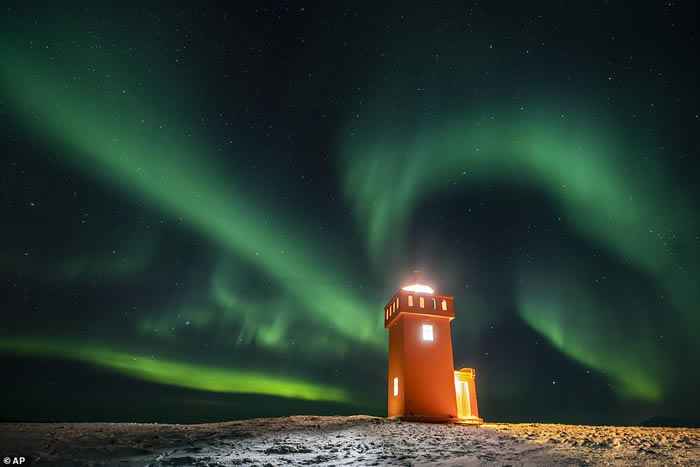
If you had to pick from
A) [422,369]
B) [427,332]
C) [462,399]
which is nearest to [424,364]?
[422,369]

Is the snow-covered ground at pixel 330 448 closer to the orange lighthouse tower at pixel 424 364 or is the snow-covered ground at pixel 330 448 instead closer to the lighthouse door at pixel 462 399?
the orange lighthouse tower at pixel 424 364

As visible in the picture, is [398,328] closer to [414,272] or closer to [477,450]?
[414,272]

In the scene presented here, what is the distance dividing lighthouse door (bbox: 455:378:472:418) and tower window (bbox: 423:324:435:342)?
4106 millimetres

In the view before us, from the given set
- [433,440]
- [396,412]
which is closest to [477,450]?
[433,440]

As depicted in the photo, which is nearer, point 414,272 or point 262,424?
point 262,424

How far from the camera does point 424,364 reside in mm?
20719

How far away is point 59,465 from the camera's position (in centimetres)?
746

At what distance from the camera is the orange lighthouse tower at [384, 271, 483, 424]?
19875 mm

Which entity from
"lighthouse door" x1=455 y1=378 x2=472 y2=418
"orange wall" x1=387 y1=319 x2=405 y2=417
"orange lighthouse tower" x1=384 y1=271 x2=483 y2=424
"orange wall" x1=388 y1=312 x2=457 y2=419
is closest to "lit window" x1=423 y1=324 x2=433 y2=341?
"orange lighthouse tower" x1=384 y1=271 x2=483 y2=424

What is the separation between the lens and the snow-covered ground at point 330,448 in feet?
26.0

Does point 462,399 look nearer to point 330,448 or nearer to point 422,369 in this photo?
point 422,369

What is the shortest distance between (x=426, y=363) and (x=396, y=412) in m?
3.46

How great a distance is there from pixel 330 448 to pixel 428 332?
42.6 feet

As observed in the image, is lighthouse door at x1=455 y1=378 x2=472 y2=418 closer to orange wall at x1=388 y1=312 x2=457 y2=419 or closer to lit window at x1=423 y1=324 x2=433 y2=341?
→ orange wall at x1=388 y1=312 x2=457 y2=419
